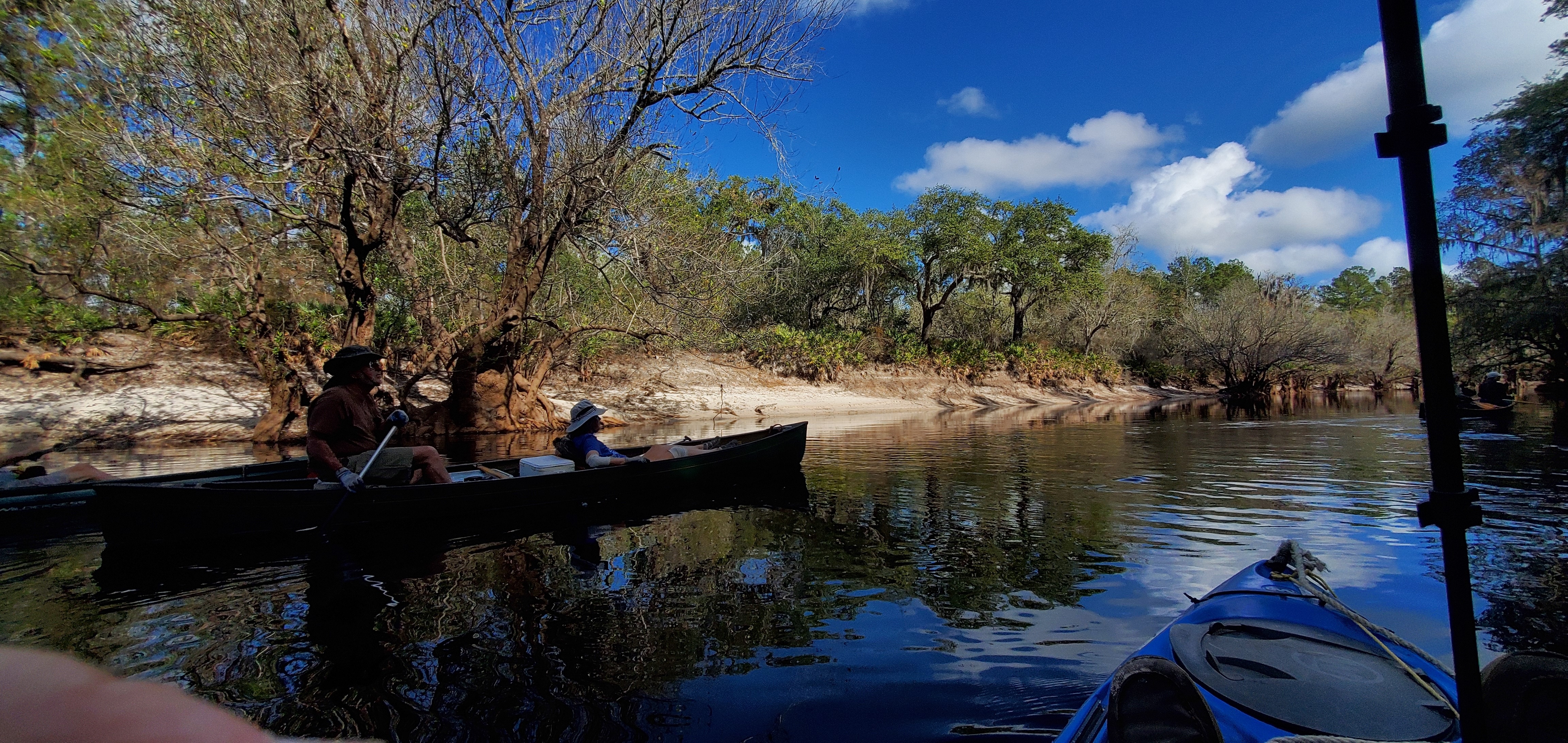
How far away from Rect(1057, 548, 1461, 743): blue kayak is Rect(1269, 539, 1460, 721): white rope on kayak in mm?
12

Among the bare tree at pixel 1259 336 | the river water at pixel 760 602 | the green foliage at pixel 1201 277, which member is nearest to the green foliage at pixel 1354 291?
the green foliage at pixel 1201 277

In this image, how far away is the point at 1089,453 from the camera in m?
14.0

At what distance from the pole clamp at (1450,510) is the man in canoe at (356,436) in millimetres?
8001

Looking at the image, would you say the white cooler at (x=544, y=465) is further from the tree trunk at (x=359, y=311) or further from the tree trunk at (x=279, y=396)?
the tree trunk at (x=279, y=396)

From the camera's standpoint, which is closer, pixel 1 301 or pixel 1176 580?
pixel 1176 580

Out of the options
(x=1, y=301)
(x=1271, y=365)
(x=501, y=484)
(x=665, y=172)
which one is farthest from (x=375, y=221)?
(x=1271, y=365)

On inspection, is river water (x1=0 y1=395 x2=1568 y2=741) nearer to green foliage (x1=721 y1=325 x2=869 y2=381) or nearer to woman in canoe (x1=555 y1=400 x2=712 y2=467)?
woman in canoe (x1=555 y1=400 x2=712 y2=467)

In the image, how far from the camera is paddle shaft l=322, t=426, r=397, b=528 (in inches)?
280

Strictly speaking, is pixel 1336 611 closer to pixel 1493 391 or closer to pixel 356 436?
pixel 356 436

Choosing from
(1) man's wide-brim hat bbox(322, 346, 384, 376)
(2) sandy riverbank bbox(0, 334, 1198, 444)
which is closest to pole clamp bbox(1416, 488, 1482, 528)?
(1) man's wide-brim hat bbox(322, 346, 384, 376)

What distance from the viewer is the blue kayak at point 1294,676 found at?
2.49 metres

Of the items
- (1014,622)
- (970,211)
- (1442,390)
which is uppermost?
(970,211)

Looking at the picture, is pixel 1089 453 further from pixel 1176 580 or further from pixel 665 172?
pixel 665 172

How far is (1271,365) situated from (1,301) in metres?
51.2
